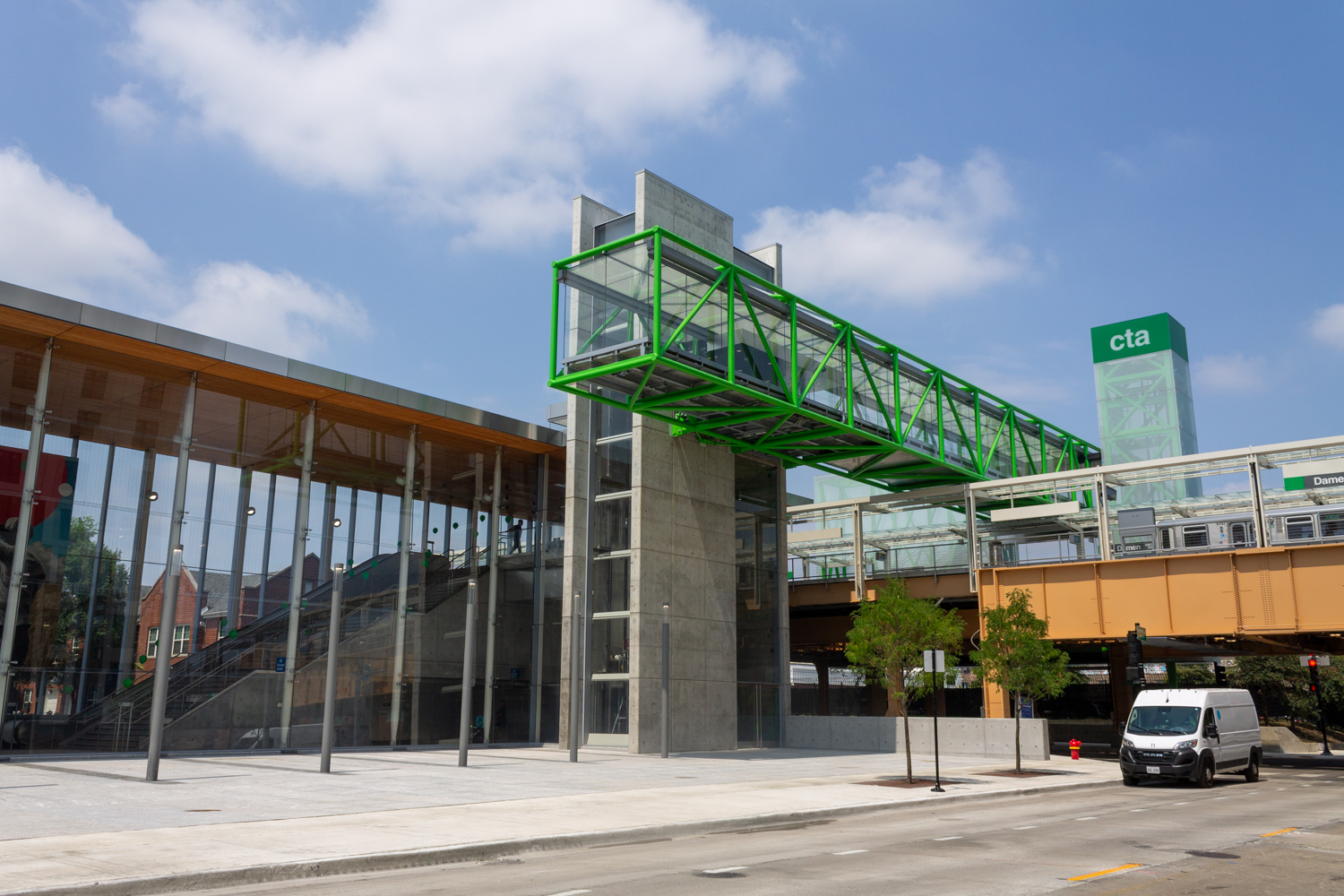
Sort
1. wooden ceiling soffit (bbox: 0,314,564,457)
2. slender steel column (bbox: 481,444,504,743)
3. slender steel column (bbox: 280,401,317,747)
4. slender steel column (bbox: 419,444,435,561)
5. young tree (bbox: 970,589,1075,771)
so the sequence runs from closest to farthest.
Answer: wooden ceiling soffit (bbox: 0,314,564,457), slender steel column (bbox: 280,401,317,747), young tree (bbox: 970,589,1075,771), slender steel column (bbox: 419,444,435,561), slender steel column (bbox: 481,444,504,743)

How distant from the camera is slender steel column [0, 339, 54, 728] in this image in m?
24.2

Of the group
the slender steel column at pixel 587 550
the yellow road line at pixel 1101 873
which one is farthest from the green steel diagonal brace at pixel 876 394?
the yellow road line at pixel 1101 873

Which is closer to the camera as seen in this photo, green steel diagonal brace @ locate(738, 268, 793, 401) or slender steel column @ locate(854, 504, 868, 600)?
green steel diagonal brace @ locate(738, 268, 793, 401)

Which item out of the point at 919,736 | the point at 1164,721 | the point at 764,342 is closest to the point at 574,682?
the point at 764,342

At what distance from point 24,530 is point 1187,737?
92.1 ft

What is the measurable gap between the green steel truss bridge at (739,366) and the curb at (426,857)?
1460cm

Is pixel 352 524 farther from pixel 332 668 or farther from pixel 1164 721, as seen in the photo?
pixel 1164 721

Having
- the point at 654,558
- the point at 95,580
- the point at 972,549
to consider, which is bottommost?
the point at 95,580

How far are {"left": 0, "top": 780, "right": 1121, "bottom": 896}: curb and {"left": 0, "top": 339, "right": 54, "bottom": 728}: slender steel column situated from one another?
1753cm

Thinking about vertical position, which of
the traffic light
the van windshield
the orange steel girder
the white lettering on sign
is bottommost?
the van windshield

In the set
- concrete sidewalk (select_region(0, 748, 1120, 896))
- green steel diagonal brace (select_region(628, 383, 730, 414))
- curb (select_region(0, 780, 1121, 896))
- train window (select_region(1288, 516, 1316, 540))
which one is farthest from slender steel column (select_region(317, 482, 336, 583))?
train window (select_region(1288, 516, 1316, 540))

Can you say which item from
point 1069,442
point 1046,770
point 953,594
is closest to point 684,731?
point 1046,770

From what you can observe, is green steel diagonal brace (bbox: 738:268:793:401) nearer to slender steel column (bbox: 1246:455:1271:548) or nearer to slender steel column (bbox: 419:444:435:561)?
slender steel column (bbox: 419:444:435:561)

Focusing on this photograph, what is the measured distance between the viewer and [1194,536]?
34688 millimetres
